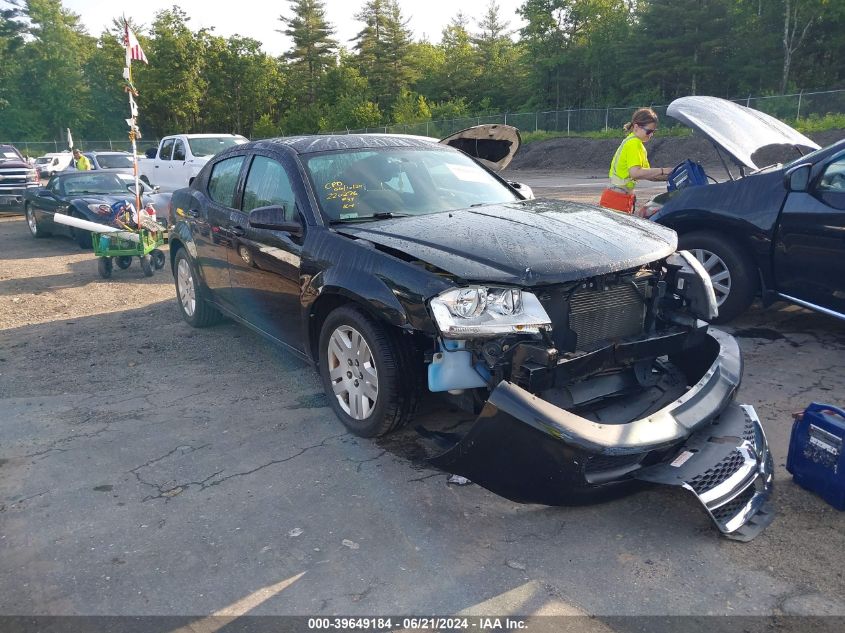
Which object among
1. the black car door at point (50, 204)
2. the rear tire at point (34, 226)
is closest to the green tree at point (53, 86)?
the rear tire at point (34, 226)

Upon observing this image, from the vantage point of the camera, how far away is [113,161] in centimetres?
2088

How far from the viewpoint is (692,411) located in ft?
10.8

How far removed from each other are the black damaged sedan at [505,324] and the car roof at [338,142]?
0.02 m

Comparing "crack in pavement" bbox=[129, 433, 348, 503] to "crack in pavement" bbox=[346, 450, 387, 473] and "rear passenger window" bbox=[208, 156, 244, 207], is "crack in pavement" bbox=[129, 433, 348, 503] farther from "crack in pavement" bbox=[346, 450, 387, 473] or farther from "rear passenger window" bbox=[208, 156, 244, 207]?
"rear passenger window" bbox=[208, 156, 244, 207]

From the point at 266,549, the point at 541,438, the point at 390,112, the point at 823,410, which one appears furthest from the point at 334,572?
the point at 390,112

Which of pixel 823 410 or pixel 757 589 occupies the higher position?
pixel 823 410

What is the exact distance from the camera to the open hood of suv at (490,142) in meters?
6.32

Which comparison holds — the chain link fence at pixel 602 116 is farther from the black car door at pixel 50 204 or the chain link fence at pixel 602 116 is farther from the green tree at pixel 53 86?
the green tree at pixel 53 86

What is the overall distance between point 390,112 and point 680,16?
22943 millimetres

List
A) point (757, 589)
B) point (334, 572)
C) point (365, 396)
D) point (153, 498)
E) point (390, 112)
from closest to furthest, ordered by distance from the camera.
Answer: point (757, 589) < point (334, 572) < point (153, 498) < point (365, 396) < point (390, 112)

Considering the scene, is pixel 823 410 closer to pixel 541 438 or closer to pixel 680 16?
pixel 541 438

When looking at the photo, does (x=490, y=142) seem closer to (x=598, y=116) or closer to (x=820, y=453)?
(x=820, y=453)

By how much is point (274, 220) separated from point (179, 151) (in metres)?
14.6

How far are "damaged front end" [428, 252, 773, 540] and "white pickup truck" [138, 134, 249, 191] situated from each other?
14.8m
